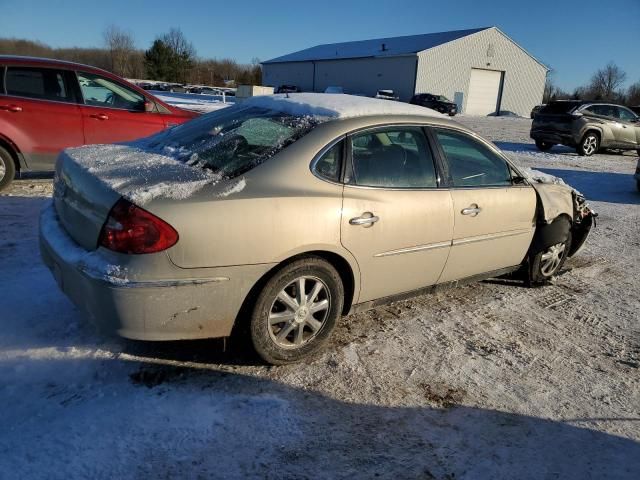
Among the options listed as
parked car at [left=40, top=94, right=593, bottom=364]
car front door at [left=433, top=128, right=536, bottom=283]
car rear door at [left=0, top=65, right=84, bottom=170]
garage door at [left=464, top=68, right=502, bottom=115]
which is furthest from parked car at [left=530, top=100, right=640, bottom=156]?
garage door at [left=464, top=68, right=502, bottom=115]

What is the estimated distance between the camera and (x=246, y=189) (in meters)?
2.79

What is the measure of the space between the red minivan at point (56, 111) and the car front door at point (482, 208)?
4.93m

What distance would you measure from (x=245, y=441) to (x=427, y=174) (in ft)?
7.19

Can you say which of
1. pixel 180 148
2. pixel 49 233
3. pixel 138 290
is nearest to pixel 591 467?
pixel 138 290

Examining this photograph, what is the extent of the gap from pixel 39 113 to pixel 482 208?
5.65m

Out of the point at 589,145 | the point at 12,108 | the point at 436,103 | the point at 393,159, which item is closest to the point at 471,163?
the point at 393,159

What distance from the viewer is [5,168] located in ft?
20.9

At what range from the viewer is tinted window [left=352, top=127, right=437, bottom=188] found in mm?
3289

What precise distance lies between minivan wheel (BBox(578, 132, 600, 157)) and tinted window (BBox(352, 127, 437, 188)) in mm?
13963

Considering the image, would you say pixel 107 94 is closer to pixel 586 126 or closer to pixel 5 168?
pixel 5 168

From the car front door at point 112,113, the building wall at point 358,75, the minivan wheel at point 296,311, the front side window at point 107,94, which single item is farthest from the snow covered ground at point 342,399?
the building wall at point 358,75

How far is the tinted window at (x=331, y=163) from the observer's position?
10.2ft

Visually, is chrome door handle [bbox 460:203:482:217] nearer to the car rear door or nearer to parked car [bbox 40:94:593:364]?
parked car [bbox 40:94:593:364]

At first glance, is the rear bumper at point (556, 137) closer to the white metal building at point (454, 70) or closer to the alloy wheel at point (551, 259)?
the alloy wheel at point (551, 259)
